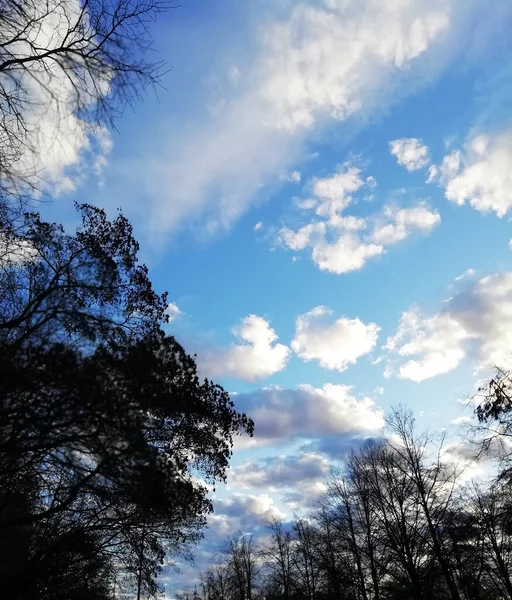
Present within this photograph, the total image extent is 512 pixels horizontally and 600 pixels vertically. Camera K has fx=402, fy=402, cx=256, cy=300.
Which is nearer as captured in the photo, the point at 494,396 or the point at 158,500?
the point at 158,500

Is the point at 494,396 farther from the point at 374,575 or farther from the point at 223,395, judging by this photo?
the point at 374,575

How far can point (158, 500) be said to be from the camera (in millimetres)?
5906

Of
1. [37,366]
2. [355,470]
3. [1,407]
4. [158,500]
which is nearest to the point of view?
[37,366]

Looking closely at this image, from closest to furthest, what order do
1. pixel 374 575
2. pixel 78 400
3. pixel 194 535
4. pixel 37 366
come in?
pixel 78 400
pixel 37 366
pixel 194 535
pixel 374 575

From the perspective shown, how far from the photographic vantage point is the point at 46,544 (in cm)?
1223

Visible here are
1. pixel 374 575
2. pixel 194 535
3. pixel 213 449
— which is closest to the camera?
pixel 213 449

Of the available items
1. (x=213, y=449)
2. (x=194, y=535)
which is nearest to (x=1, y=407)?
(x=213, y=449)

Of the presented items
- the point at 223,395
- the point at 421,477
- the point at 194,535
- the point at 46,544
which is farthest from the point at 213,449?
the point at 421,477

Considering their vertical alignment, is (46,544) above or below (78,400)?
below

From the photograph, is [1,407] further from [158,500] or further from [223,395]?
[223,395]

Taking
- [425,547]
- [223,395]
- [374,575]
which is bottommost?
[374,575]

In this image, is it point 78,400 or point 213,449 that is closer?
point 78,400

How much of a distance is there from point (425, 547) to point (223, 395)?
38.0 ft

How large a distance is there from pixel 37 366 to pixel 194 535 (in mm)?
9190
